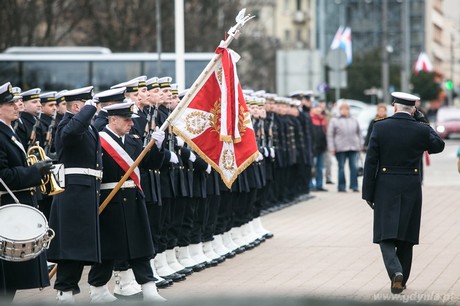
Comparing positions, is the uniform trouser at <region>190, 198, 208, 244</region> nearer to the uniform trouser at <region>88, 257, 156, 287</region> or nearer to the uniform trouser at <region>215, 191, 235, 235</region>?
the uniform trouser at <region>215, 191, 235, 235</region>

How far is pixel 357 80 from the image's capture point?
90.0m

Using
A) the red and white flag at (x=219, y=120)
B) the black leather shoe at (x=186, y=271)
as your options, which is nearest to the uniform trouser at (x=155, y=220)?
the black leather shoe at (x=186, y=271)

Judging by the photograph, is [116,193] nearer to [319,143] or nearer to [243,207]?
[243,207]

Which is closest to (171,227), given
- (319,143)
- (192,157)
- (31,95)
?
(192,157)

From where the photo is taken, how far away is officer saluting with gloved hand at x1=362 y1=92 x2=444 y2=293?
11312mm

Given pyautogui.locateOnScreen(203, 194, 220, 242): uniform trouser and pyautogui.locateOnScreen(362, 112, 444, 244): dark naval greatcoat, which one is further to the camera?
pyautogui.locateOnScreen(203, 194, 220, 242): uniform trouser

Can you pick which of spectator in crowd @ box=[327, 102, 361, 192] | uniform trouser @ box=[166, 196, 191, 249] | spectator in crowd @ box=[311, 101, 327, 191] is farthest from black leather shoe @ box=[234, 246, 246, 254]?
spectator in crowd @ box=[311, 101, 327, 191]

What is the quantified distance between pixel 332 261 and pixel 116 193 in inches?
167

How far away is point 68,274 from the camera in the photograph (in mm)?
10047

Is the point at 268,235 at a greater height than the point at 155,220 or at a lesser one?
lesser

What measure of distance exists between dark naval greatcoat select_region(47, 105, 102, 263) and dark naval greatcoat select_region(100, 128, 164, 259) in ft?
1.06

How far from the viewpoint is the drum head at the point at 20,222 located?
28.3ft

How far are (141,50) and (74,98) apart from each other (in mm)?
34654

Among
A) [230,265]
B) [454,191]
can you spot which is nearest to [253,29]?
[454,191]
